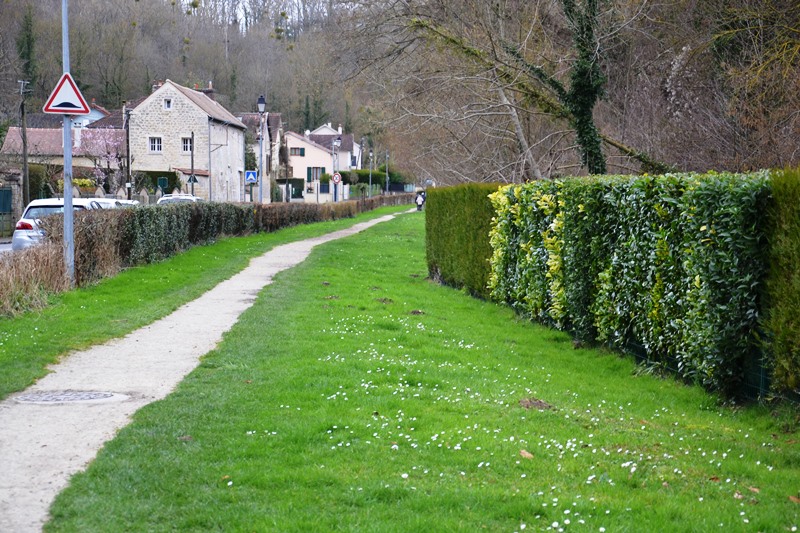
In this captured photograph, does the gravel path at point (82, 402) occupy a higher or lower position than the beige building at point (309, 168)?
lower

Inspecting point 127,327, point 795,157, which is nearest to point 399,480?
point 127,327

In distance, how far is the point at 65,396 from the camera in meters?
8.09

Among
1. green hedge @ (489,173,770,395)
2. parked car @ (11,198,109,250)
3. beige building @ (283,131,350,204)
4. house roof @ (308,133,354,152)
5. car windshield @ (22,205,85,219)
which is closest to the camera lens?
green hedge @ (489,173,770,395)

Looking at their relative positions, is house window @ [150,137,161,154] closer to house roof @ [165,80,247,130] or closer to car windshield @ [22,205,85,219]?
house roof @ [165,80,247,130]

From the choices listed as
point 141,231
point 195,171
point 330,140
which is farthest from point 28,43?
point 330,140

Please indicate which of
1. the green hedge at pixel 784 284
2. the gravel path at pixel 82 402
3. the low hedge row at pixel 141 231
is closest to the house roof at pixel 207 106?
the low hedge row at pixel 141 231

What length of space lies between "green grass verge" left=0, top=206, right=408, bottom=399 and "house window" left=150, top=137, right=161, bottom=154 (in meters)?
40.8

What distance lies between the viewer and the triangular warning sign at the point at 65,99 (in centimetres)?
1578

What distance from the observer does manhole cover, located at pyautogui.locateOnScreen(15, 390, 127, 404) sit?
7.91 metres

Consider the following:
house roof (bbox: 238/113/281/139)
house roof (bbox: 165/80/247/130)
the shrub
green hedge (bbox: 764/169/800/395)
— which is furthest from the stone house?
green hedge (bbox: 764/169/800/395)

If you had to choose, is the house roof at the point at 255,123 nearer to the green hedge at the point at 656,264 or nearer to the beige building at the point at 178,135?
the beige building at the point at 178,135

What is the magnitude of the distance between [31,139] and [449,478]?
69365 millimetres

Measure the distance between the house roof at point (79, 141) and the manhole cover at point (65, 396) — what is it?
60170mm

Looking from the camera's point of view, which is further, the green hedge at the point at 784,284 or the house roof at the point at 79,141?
the house roof at the point at 79,141
